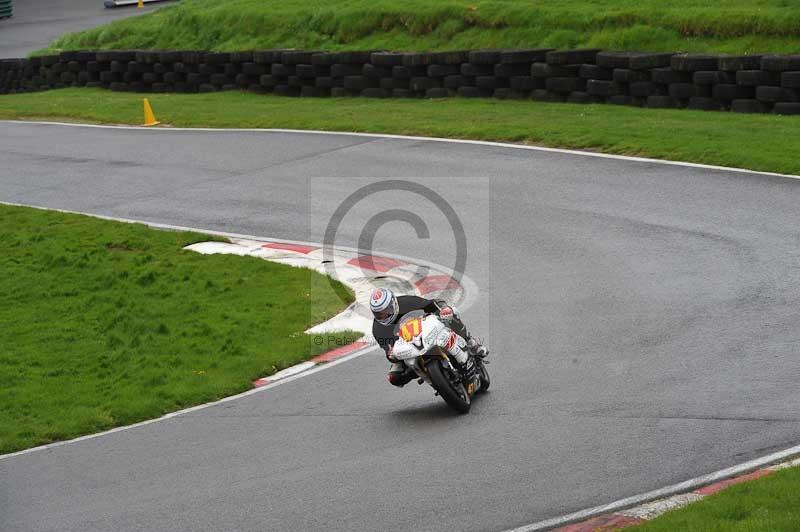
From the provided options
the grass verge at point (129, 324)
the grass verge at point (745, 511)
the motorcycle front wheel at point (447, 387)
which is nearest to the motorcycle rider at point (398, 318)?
the motorcycle front wheel at point (447, 387)

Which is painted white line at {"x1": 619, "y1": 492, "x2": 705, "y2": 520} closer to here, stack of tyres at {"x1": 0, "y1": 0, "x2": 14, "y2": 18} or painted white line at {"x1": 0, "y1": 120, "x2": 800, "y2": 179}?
painted white line at {"x1": 0, "y1": 120, "x2": 800, "y2": 179}

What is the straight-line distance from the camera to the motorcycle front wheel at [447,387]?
387 inches

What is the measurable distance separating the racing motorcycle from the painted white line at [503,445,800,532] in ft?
7.58

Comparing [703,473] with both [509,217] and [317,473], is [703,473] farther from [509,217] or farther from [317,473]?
[509,217]

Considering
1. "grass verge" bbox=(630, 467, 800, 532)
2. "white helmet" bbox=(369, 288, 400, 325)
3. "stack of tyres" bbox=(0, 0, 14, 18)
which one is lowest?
"grass verge" bbox=(630, 467, 800, 532)

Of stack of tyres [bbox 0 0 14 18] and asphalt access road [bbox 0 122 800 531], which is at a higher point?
stack of tyres [bbox 0 0 14 18]

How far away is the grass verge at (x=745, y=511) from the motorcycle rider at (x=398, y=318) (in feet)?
10.7

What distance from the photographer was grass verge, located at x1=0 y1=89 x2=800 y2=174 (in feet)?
60.7

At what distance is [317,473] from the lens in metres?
8.98

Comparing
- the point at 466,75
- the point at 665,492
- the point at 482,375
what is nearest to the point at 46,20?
the point at 466,75

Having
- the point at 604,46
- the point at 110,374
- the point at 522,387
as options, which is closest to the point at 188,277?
the point at 110,374

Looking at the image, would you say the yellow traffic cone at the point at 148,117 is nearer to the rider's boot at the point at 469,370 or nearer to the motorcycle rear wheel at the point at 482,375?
the motorcycle rear wheel at the point at 482,375

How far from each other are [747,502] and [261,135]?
707 inches

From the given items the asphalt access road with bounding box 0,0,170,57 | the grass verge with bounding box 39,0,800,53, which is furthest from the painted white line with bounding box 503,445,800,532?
the asphalt access road with bounding box 0,0,170,57
